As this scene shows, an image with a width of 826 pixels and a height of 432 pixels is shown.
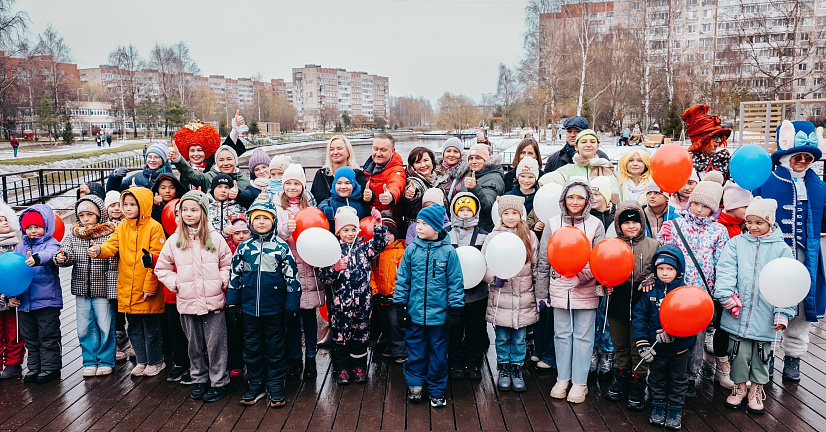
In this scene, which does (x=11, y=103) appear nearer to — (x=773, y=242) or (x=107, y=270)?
(x=107, y=270)

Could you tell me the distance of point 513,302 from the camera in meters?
3.61

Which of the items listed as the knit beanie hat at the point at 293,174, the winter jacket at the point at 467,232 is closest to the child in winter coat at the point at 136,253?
the knit beanie hat at the point at 293,174

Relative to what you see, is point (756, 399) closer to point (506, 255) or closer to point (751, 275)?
point (751, 275)

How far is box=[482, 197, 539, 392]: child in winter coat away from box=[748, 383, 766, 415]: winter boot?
1.46 meters

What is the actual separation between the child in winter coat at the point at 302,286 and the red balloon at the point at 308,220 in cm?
4

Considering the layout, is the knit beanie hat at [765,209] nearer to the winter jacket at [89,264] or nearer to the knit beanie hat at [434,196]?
the knit beanie hat at [434,196]

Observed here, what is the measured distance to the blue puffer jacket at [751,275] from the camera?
326 centimetres

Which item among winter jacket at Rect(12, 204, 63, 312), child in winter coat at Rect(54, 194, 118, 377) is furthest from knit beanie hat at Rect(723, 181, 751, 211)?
winter jacket at Rect(12, 204, 63, 312)

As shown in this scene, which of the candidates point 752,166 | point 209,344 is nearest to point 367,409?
point 209,344

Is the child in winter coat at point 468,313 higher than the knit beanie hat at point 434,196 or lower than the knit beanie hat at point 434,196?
lower

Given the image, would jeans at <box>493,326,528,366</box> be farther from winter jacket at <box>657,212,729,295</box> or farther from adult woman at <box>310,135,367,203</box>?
adult woman at <box>310,135,367,203</box>

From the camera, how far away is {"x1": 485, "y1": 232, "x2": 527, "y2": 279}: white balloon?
3.34 m

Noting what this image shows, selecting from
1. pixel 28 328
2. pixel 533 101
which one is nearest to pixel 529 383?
pixel 28 328

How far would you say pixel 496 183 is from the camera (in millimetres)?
4336
